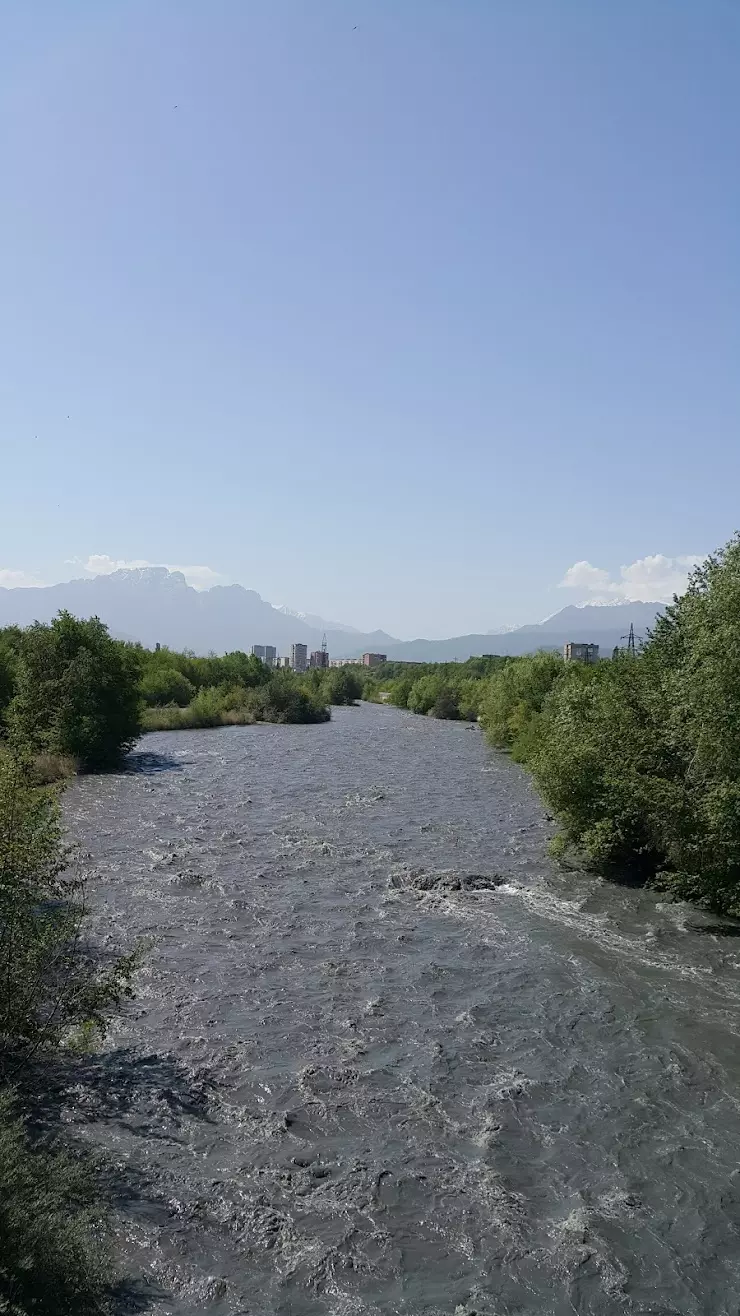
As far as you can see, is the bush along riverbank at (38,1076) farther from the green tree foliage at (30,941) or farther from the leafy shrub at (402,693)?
the leafy shrub at (402,693)

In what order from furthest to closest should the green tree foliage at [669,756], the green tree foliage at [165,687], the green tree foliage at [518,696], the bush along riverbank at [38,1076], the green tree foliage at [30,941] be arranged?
the green tree foliage at [165,687] < the green tree foliage at [518,696] < the green tree foliage at [669,756] < the green tree foliage at [30,941] < the bush along riverbank at [38,1076]

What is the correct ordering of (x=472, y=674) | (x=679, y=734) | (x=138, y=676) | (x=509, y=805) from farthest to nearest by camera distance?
(x=472, y=674) < (x=138, y=676) < (x=509, y=805) < (x=679, y=734)

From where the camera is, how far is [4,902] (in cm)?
1315

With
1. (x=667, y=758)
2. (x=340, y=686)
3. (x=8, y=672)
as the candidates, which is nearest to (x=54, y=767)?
(x=8, y=672)

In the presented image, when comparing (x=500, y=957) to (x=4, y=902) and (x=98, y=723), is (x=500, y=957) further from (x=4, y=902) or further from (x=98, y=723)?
(x=98, y=723)

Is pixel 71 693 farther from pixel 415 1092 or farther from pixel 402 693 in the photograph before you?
pixel 402 693

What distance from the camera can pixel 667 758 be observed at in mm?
27562

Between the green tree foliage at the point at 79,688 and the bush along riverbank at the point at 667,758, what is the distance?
31353 millimetres

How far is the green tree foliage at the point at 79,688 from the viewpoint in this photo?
51531mm

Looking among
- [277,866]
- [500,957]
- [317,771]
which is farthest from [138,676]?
[500,957]

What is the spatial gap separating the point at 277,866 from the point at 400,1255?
1977 centimetres

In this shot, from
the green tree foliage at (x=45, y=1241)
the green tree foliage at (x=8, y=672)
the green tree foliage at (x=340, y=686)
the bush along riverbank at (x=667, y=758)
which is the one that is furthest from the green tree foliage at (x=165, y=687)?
the green tree foliage at (x=45, y=1241)

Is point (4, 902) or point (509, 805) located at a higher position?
point (4, 902)

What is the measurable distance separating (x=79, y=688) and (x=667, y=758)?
37.8 meters
